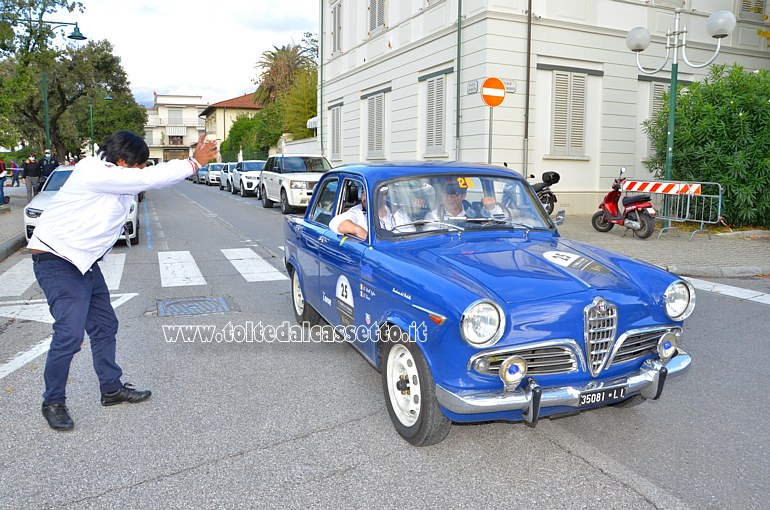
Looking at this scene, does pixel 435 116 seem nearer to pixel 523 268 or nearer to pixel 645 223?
pixel 645 223

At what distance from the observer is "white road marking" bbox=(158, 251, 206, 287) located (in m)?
8.76

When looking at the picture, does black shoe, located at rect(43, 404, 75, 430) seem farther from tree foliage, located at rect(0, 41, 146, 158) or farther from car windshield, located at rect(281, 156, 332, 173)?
tree foliage, located at rect(0, 41, 146, 158)

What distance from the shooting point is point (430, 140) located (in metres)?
20.1

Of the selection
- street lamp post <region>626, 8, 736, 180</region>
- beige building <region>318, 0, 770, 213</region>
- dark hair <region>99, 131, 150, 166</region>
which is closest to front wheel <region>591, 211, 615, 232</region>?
street lamp post <region>626, 8, 736, 180</region>

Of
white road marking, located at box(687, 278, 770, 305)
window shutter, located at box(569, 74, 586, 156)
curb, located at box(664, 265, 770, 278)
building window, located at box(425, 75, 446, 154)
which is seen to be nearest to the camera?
white road marking, located at box(687, 278, 770, 305)

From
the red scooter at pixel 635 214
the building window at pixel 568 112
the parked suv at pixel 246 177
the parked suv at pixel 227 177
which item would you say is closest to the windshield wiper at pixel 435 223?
the red scooter at pixel 635 214

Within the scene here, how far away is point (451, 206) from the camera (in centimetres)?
459

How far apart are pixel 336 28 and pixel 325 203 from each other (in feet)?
81.4

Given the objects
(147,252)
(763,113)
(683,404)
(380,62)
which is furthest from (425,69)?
(683,404)

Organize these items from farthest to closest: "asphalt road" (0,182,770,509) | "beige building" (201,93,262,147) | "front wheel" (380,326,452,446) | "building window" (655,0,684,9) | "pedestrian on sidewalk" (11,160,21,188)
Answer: "beige building" (201,93,262,147) < "pedestrian on sidewalk" (11,160,21,188) < "building window" (655,0,684,9) < "front wheel" (380,326,452,446) < "asphalt road" (0,182,770,509)

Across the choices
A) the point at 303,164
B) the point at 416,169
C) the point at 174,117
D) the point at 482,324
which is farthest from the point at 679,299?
the point at 174,117

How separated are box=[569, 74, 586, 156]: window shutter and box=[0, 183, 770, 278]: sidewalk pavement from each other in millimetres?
3734

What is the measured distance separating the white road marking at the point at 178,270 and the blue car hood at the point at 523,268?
218 inches

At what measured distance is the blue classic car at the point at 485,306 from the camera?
322 cm
